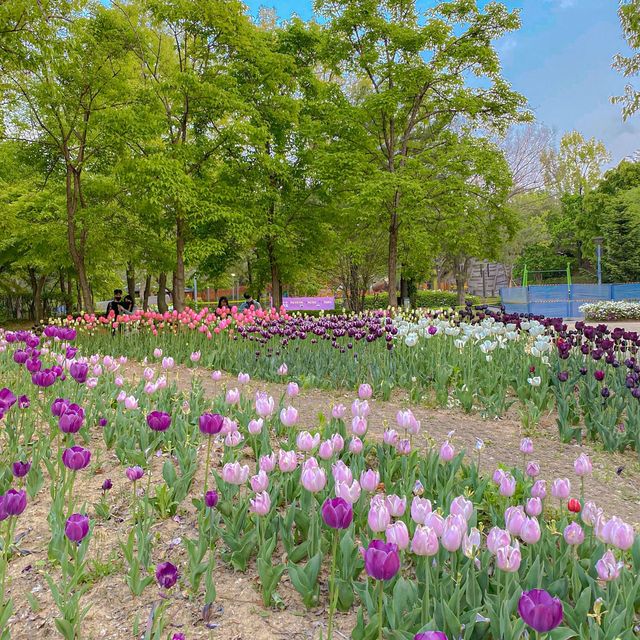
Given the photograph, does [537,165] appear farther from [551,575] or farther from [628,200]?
[551,575]

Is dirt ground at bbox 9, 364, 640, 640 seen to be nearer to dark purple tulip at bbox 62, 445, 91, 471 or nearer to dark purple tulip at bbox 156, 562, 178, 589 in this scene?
dark purple tulip at bbox 156, 562, 178, 589

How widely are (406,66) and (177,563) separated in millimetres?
15935

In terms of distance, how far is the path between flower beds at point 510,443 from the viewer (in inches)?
136

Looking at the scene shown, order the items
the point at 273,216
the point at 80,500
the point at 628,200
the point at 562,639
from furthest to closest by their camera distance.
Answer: the point at 628,200, the point at 273,216, the point at 80,500, the point at 562,639

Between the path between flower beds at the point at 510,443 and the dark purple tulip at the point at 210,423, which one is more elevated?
the dark purple tulip at the point at 210,423

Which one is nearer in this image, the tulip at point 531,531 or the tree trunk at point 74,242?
the tulip at point 531,531

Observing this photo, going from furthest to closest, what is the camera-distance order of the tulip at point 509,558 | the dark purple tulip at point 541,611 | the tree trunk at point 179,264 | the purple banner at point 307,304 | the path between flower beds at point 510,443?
the purple banner at point 307,304, the tree trunk at point 179,264, the path between flower beds at point 510,443, the tulip at point 509,558, the dark purple tulip at point 541,611

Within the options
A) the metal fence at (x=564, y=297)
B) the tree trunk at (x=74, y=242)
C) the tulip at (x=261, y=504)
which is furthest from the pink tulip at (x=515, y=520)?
the metal fence at (x=564, y=297)

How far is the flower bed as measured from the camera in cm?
168

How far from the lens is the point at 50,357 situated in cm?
573

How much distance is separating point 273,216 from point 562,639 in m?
15.1

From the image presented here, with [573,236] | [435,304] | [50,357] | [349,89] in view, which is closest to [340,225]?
[349,89]

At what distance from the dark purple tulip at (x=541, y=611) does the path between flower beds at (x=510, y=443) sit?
1.79 m

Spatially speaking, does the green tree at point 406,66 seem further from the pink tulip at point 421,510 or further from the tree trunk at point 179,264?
the pink tulip at point 421,510
